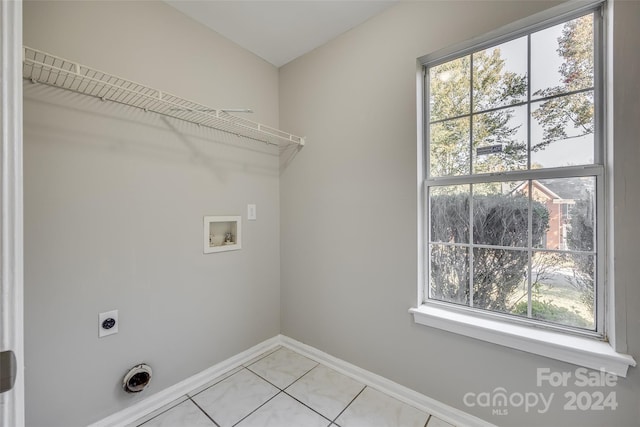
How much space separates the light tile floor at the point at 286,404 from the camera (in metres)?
1.42

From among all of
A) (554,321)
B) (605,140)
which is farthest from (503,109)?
(554,321)

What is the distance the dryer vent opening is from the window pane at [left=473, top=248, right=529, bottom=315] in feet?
6.29

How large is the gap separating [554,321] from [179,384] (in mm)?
2159

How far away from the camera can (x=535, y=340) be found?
1188 mm

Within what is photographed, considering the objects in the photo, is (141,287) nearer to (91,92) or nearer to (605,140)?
(91,92)

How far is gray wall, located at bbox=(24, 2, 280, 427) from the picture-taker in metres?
1.19

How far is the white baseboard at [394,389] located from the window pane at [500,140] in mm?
1352

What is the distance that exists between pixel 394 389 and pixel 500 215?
1.24 m

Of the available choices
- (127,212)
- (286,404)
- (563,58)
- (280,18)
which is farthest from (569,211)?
(127,212)

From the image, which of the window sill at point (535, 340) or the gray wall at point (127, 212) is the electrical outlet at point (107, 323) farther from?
the window sill at point (535, 340)

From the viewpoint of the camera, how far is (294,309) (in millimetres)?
2211

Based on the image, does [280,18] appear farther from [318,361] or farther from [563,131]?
[318,361]

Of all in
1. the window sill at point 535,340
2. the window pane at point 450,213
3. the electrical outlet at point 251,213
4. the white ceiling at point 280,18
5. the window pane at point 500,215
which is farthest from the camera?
the electrical outlet at point 251,213

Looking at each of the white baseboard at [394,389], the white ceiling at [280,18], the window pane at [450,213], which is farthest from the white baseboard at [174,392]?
the white ceiling at [280,18]
